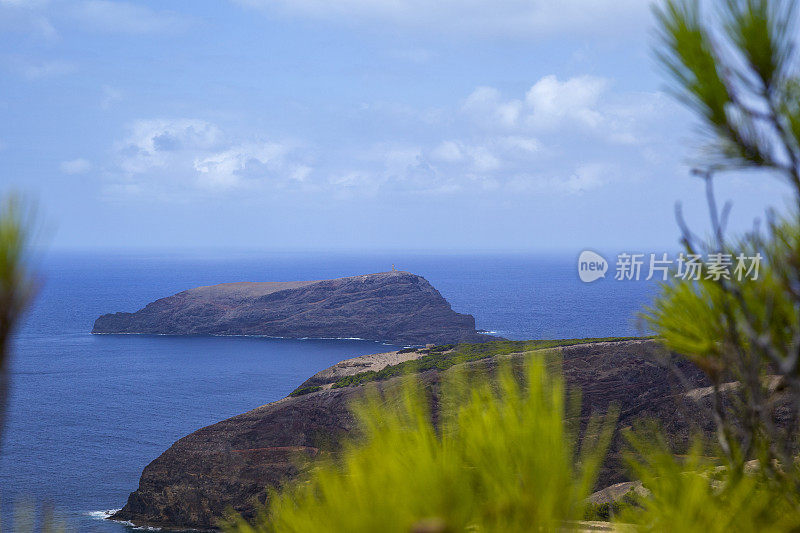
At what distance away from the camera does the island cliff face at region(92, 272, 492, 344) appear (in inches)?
3295

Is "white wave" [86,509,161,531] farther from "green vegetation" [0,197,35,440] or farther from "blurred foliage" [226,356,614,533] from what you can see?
"green vegetation" [0,197,35,440]

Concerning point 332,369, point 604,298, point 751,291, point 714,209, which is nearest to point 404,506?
point 714,209

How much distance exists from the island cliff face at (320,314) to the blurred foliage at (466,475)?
7893 centimetres

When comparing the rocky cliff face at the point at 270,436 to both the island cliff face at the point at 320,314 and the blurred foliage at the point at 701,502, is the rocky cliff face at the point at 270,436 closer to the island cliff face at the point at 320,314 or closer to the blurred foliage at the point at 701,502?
the blurred foliage at the point at 701,502

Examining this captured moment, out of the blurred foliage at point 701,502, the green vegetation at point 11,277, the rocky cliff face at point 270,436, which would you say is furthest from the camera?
the rocky cliff face at point 270,436

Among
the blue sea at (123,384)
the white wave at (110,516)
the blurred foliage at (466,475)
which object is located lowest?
the white wave at (110,516)

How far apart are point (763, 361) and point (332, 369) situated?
132 ft

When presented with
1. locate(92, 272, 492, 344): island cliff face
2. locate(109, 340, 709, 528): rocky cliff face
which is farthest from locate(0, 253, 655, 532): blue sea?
locate(92, 272, 492, 344): island cliff face

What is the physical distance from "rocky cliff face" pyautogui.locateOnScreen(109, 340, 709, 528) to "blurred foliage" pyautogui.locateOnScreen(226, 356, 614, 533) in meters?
24.5

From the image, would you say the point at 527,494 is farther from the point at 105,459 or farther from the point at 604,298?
the point at 604,298

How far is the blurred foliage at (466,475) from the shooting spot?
1910 mm

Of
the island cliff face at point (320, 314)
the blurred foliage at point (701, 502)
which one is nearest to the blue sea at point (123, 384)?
the blurred foliage at point (701, 502)

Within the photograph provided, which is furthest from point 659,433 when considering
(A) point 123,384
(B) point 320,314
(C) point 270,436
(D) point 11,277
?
(B) point 320,314

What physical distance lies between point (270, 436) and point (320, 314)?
57546 mm
